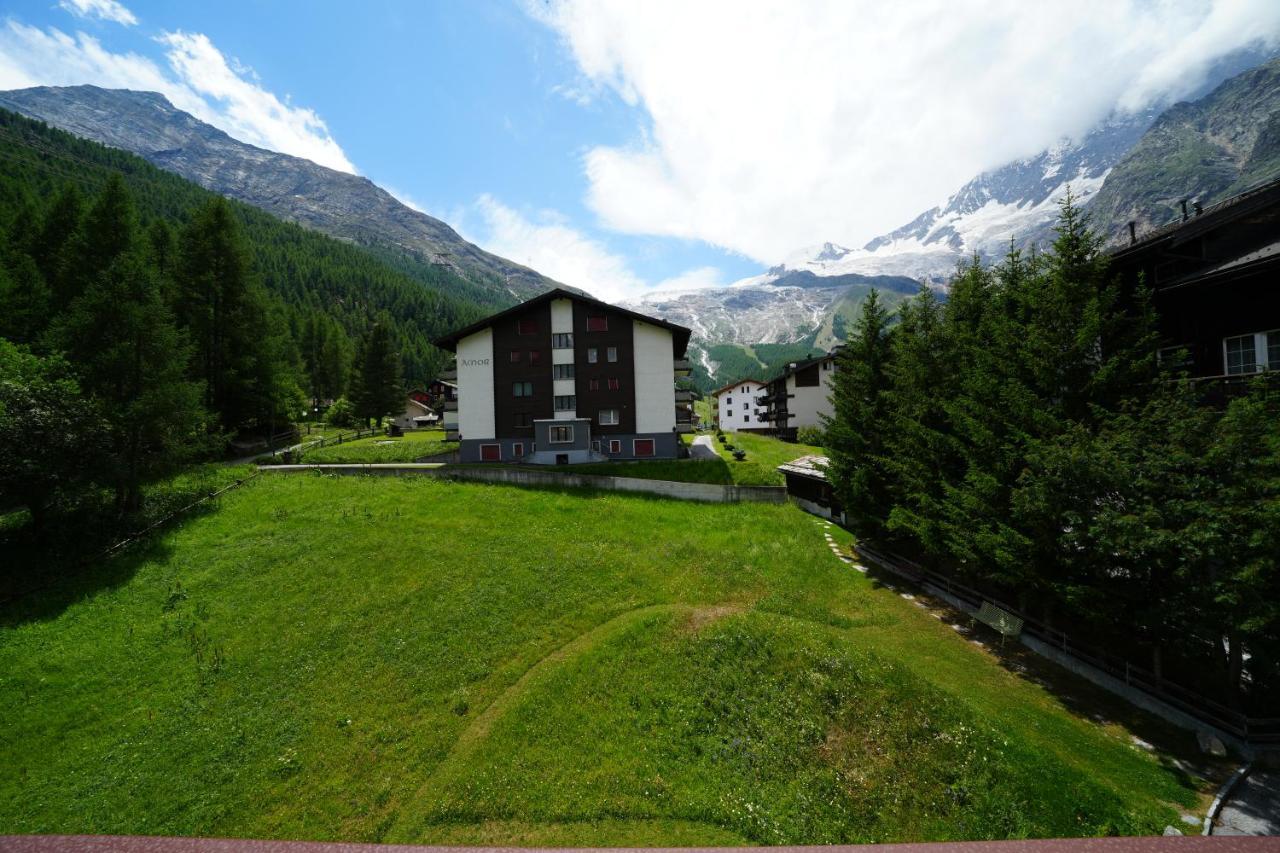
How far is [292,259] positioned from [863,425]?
189m

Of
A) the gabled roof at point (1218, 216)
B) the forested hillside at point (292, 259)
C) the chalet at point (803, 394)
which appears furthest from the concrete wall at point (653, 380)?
the forested hillside at point (292, 259)

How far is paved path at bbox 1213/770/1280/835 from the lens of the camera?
9.91 meters

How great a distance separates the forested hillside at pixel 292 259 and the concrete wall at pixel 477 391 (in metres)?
72.2

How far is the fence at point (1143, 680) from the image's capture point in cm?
1180

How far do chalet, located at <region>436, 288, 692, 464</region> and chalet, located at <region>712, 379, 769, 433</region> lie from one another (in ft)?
180

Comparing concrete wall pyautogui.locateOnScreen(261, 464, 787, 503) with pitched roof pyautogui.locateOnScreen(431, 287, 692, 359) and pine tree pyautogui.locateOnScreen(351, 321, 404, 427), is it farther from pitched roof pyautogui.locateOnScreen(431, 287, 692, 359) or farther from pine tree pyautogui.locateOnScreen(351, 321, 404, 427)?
pine tree pyautogui.locateOnScreen(351, 321, 404, 427)

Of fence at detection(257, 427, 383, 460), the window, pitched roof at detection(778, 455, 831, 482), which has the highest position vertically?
the window

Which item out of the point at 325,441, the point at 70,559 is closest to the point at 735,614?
the point at 70,559

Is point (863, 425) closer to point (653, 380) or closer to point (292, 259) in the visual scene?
point (653, 380)

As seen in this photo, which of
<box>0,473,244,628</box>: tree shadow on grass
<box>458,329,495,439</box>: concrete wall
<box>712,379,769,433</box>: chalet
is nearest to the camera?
<box>0,473,244,628</box>: tree shadow on grass

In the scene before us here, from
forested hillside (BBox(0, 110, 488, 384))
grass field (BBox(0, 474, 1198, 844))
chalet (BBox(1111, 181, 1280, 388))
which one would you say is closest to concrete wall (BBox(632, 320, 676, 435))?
grass field (BBox(0, 474, 1198, 844))

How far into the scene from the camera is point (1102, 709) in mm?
13547

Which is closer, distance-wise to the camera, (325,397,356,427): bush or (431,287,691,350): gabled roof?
(431,287,691,350): gabled roof

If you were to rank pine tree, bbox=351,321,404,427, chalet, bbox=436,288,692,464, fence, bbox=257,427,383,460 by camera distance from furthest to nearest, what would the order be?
pine tree, bbox=351,321,404,427
fence, bbox=257,427,383,460
chalet, bbox=436,288,692,464
